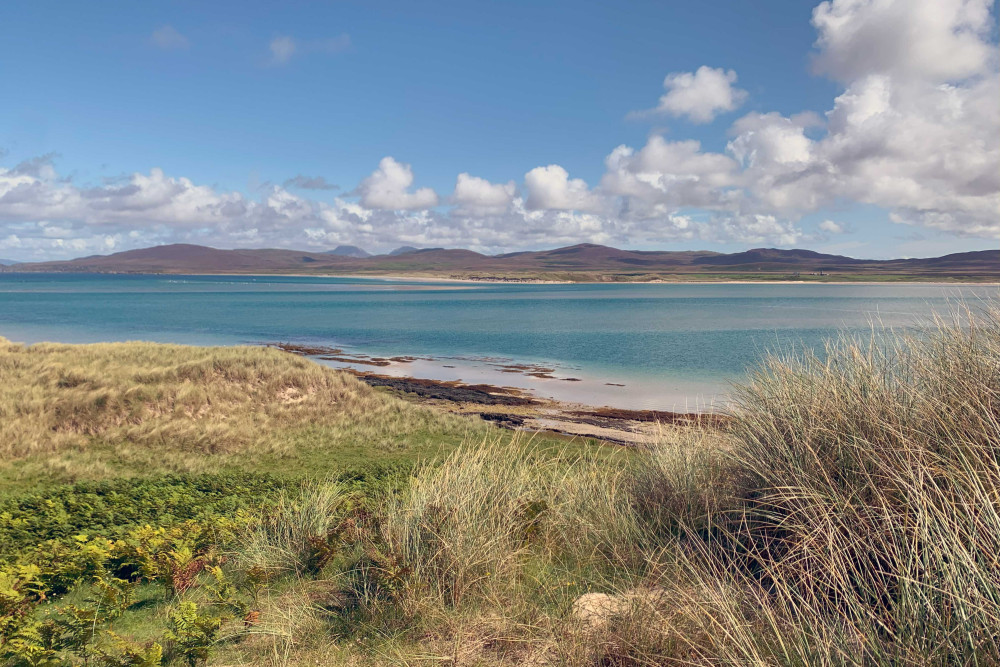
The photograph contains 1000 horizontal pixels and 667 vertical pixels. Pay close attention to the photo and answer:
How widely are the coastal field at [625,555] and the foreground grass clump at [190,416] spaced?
377 centimetres

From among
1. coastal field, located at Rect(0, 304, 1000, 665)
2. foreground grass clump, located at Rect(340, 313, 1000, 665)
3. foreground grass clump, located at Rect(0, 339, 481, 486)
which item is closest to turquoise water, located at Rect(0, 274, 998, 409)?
foreground grass clump, located at Rect(340, 313, 1000, 665)

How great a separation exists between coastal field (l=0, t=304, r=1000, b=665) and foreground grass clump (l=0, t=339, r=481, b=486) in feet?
12.4

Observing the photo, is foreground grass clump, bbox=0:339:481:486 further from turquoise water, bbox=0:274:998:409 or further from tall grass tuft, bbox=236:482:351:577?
turquoise water, bbox=0:274:998:409

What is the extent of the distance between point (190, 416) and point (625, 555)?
1534 centimetres

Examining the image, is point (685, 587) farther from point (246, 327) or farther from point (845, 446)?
point (246, 327)

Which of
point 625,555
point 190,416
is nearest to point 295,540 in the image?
point 625,555

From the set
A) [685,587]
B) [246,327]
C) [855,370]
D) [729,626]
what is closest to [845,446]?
[855,370]

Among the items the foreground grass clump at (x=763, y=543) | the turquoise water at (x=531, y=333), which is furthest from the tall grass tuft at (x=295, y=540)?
the turquoise water at (x=531, y=333)

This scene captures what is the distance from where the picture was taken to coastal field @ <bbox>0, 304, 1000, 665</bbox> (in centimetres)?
405

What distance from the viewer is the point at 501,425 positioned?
22.5 metres

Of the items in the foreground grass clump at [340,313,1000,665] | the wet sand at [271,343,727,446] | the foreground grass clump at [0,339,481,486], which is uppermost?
the foreground grass clump at [340,313,1000,665]

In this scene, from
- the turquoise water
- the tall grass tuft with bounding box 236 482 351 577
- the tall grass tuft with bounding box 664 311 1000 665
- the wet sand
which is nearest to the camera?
the tall grass tuft with bounding box 664 311 1000 665

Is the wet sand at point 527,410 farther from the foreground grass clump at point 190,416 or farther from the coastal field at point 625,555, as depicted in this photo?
the coastal field at point 625,555

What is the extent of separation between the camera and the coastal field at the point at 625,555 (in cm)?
405
